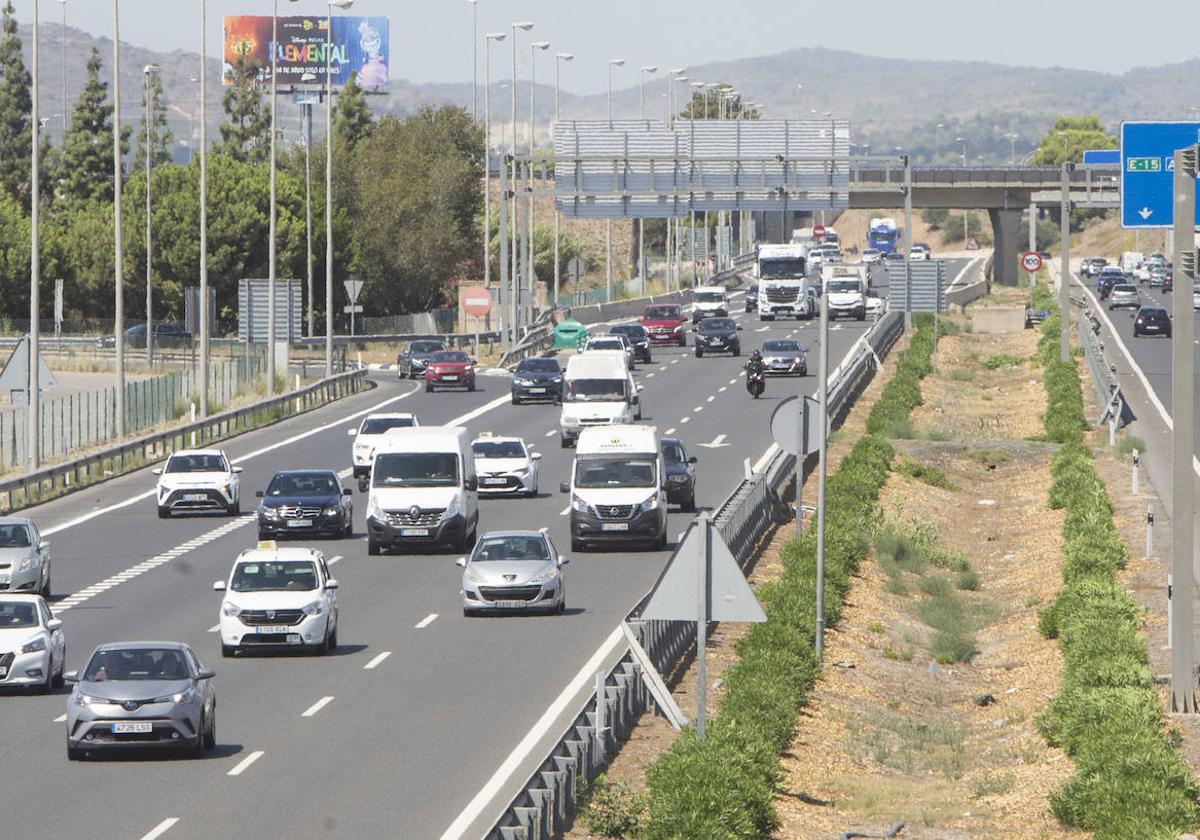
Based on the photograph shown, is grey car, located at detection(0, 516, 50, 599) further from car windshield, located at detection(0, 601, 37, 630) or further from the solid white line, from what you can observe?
the solid white line

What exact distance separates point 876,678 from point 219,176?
8349 cm

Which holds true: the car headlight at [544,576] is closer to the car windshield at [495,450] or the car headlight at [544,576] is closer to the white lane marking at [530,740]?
the white lane marking at [530,740]

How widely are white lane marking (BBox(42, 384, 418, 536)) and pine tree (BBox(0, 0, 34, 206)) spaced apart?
75934mm

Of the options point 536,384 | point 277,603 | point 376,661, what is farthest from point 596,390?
point 376,661

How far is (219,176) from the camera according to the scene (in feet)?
364

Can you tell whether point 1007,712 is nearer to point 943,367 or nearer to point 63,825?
point 63,825

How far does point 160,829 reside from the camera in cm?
1961

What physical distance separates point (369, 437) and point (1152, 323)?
55.0 meters

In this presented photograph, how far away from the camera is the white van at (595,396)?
5878 cm

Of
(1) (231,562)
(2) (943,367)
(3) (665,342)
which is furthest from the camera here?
(3) (665,342)

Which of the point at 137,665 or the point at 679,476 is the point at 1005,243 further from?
the point at 137,665

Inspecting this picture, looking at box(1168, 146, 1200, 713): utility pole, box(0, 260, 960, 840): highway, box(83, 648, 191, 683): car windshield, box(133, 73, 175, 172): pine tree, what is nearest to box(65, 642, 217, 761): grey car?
box(83, 648, 191, 683): car windshield

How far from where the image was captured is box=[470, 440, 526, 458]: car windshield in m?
50.2

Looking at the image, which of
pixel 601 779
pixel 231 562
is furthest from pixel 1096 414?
pixel 601 779
